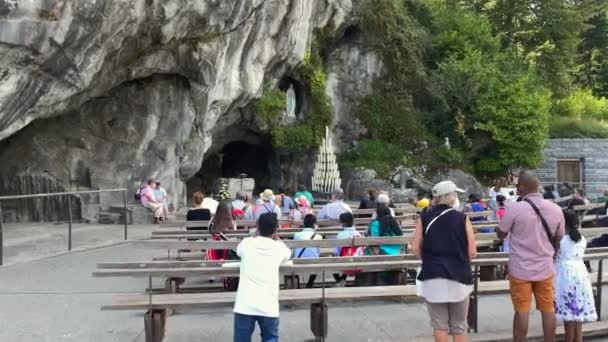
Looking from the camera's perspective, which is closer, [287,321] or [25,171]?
[287,321]

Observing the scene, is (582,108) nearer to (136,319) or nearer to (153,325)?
(136,319)

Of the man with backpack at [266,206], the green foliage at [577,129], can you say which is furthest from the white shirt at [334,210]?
the green foliage at [577,129]

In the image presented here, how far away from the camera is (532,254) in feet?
17.3

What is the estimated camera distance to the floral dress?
5552mm

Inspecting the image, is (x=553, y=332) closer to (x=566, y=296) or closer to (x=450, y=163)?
(x=566, y=296)

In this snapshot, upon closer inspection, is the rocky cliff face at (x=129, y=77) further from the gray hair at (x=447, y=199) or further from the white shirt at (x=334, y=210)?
the gray hair at (x=447, y=199)

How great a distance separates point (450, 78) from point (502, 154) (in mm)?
4256

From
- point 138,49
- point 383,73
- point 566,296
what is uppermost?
point 383,73

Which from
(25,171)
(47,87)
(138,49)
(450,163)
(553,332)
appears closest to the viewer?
(553,332)

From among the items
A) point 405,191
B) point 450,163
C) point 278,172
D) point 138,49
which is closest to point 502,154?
point 450,163

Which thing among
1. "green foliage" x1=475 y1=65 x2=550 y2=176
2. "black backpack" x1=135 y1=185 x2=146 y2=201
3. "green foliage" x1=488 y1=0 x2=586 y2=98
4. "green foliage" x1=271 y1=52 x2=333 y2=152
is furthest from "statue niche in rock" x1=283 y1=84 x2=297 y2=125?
"green foliage" x1=488 y1=0 x2=586 y2=98

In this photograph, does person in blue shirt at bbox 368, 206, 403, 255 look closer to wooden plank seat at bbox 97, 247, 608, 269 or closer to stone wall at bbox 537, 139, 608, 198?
wooden plank seat at bbox 97, 247, 608, 269

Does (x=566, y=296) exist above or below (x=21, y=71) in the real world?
below

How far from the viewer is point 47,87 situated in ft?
44.0
